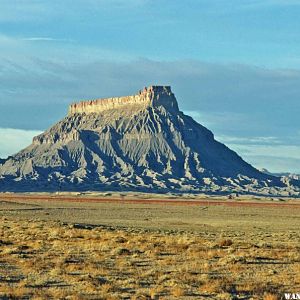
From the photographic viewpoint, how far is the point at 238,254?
28.7m

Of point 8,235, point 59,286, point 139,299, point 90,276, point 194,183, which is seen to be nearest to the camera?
point 139,299

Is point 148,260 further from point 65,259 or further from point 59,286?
point 59,286

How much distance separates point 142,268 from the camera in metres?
24.3

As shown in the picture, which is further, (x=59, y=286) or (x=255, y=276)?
(x=255, y=276)

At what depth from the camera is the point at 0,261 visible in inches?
1022

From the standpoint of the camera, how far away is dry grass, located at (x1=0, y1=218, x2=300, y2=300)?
1923 centimetres

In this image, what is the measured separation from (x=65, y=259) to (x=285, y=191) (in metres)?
175

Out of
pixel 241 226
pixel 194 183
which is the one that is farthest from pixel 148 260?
pixel 194 183

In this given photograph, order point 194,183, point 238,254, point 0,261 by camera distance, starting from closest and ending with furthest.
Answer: point 0,261 → point 238,254 → point 194,183

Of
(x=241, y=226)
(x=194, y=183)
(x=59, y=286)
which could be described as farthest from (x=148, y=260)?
(x=194, y=183)

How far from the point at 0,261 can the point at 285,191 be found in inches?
6929

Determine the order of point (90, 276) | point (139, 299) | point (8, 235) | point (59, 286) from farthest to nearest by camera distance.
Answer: point (8, 235)
point (90, 276)
point (59, 286)
point (139, 299)

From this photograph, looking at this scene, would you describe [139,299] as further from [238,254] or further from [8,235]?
[8,235]

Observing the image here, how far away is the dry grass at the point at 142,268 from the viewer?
19.2m
